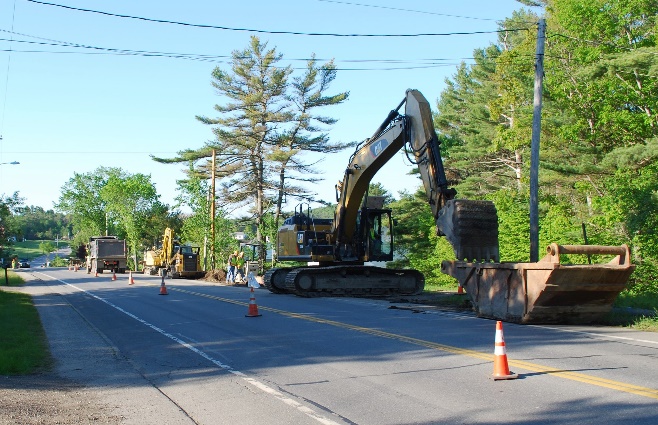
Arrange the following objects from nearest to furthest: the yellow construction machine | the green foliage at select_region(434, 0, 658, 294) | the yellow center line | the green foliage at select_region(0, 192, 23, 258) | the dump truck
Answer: the yellow center line
the yellow construction machine
the green foliage at select_region(434, 0, 658, 294)
the green foliage at select_region(0, 192, 23, 258)
the dump truck

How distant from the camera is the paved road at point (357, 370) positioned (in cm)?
743

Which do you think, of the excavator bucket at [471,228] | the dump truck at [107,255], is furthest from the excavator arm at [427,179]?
the dump truck at [107,255]

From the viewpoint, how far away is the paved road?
24.4ft

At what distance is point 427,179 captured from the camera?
1867cm

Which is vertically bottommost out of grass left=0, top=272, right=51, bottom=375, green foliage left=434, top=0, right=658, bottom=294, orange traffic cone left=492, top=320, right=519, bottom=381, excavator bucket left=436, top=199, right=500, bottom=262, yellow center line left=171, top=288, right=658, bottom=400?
grass left=0, top=272, right=51, bottom=375

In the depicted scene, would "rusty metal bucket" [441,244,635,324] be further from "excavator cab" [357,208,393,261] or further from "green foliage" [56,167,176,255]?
"green foliage" [56,167,176,255]

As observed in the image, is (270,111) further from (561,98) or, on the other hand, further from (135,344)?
(135,344)

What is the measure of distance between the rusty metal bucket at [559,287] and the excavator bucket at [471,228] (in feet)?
Answer: 4.40

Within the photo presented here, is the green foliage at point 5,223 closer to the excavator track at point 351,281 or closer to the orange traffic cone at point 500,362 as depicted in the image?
the excavator track at point 351,281

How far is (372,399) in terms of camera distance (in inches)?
316

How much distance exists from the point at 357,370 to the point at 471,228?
793 centimetres

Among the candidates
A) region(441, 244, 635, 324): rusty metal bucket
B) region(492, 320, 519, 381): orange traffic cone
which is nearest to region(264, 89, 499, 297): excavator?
region(441, 244, 635, 324): rusty metal bucket

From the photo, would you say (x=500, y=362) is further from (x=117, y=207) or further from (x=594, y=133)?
(x=117, y=207)

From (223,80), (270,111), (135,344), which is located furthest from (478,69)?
(135,344)
